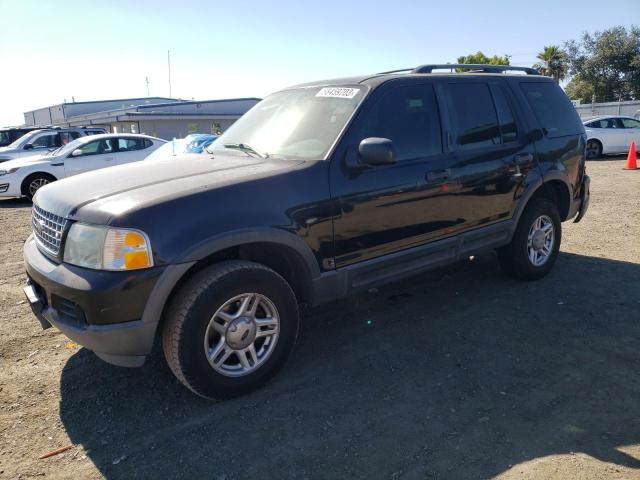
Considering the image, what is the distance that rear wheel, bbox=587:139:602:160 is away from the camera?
58.1 feet

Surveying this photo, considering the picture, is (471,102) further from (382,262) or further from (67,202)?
(67,202)

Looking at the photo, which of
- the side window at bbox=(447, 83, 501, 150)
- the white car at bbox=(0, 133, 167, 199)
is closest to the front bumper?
the side window at bbox=(447, 83, 501, 150)

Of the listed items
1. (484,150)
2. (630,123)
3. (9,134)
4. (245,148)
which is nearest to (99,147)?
(9,134)

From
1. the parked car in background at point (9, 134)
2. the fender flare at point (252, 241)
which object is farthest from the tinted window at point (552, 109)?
the parked car in background at point (9, 134)

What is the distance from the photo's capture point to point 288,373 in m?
3.54

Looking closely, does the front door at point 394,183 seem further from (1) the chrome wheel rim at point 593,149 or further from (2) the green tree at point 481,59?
(2) the green tree at point 481,59

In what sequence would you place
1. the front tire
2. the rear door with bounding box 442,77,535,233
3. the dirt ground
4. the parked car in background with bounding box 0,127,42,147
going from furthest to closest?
the parked car in background with bounding box 0,127,42,147 < the rear door with bounding box 442,77,535,233 < the front tire < the dirt ground

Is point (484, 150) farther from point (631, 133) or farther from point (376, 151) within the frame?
point (631, 133)

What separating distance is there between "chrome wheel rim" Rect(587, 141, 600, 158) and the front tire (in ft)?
58.5

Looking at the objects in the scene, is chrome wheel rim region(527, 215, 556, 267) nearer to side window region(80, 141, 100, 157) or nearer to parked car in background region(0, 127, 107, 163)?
side window region(80, 141, 100, 157)

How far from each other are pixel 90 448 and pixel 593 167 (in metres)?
16.3

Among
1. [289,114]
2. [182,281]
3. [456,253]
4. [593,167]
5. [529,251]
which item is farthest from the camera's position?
[593,167]

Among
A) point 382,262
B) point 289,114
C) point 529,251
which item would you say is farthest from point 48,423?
point 529,251

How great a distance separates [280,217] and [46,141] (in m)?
14.6
